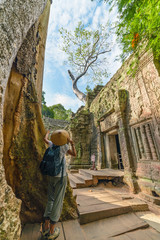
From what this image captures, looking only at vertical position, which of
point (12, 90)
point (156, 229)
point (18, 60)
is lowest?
point (156, 229)

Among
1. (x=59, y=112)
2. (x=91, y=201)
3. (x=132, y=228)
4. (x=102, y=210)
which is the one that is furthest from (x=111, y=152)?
(x=59, y=112)

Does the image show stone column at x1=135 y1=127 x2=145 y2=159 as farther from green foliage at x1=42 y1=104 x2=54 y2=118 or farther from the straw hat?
green foliage at x1=42 y1=104 x2=54 y2=118

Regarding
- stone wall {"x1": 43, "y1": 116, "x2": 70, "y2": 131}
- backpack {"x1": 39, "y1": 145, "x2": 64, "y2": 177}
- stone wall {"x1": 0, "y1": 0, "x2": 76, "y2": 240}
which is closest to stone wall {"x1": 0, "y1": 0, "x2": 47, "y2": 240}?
stone wall {"x1": 0, "y1": 0, "x2": 76, "y2": 240}

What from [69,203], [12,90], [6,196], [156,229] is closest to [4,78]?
[12,90]

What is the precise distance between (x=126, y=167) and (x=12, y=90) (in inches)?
180

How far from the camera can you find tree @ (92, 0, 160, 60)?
2299 millimetres

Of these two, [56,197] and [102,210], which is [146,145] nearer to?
[102,210]

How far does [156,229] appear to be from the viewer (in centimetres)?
196

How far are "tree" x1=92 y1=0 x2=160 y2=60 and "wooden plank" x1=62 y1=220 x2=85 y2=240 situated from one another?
4.16m

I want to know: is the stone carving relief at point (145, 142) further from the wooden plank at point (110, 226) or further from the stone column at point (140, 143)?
the wooden plank at point (110, 226)

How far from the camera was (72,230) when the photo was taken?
5.71 feet

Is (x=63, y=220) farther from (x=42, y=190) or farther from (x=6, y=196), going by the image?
(x=6, y=196)

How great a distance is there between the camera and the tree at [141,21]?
230 cm

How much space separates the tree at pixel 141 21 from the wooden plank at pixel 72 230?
4.16 m
